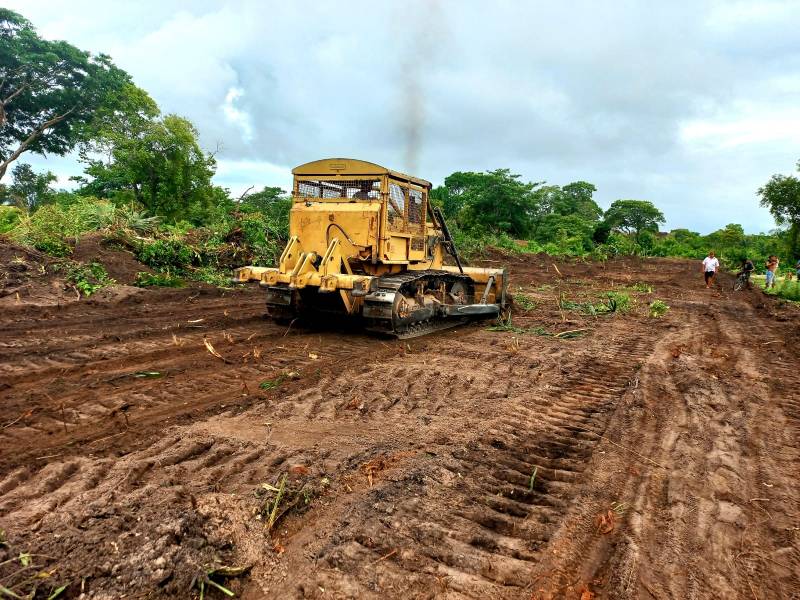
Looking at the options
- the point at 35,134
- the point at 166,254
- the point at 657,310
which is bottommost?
the point at 657,310

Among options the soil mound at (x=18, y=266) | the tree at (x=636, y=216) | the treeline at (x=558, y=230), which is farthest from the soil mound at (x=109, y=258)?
the tree at (x=636, y=216)

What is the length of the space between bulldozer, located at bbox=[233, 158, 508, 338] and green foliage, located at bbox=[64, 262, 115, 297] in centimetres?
408

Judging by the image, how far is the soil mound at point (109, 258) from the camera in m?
12.0

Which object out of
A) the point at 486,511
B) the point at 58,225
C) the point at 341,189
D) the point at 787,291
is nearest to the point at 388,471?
the point at 486,511

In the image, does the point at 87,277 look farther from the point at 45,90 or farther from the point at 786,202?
the point at 786,202

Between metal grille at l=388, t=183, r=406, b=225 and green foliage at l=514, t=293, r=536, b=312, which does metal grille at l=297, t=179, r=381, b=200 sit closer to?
metal grille at l=388, t=183, r=406, b=225

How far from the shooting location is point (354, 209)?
8.32m

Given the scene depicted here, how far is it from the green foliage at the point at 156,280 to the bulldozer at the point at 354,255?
450 cm

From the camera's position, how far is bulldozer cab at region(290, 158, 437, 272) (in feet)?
27.2

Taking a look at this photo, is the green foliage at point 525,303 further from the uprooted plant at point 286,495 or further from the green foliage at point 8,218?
the green foliage at point 8,218

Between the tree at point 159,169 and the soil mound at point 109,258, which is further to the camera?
the tree at point 159,169

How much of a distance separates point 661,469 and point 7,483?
175 inches

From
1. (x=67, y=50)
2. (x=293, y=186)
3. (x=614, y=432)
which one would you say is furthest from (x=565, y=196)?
(x=614, y=432)

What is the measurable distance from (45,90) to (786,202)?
39.2 metres
